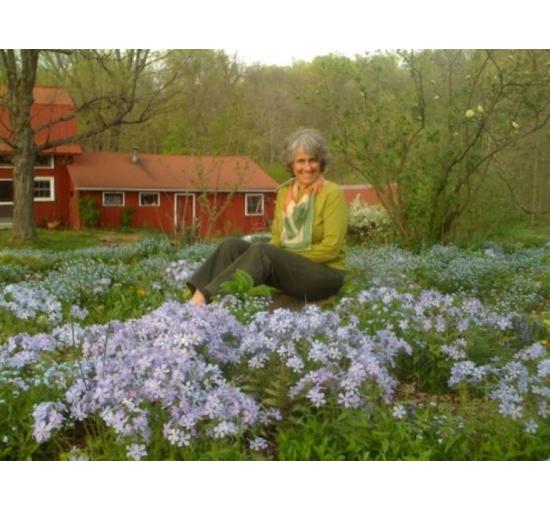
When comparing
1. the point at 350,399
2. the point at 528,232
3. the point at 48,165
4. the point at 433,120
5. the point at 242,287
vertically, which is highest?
the point at 433,120

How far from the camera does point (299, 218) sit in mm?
3953

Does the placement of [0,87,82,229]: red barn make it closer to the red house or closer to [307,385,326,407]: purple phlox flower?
the red house

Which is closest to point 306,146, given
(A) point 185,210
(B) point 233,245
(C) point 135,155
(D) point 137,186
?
(B) point 233,245

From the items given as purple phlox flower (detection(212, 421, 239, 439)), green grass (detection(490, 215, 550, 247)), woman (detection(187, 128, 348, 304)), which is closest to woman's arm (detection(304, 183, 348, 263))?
woman (detection(187, 128, 348, 304))

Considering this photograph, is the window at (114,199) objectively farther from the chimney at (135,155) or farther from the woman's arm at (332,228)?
the woman's arm at (332,228)

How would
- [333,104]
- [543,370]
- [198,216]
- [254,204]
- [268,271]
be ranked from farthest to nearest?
[333,104]
[198,216]
[254,204]
[268,271]
[543,370]

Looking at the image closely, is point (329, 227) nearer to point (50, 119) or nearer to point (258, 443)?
point (258, 443)

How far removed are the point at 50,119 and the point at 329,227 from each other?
2.05 metres

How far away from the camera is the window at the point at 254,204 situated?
4.89 m

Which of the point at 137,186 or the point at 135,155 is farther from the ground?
the point at 135,155

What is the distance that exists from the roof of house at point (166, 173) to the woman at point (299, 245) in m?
0.39

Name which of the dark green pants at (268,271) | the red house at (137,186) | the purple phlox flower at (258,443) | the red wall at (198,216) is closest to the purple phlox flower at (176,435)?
the purple phlox flower at (258,443)

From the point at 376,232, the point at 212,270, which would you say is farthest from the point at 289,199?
the point at 376,232

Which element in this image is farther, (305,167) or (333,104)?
(333,104)
